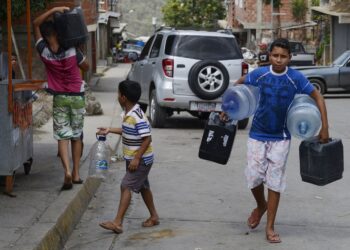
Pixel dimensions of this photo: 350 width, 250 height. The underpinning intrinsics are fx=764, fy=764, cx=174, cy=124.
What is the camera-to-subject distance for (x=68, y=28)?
8.04 meters

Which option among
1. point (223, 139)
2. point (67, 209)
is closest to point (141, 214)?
point (67, 209)

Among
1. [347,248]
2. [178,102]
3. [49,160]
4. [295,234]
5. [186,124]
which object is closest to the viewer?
[347,248]

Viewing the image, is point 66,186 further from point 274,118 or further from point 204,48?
point 204,48

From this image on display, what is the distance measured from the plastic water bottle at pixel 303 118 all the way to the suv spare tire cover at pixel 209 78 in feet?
24.7

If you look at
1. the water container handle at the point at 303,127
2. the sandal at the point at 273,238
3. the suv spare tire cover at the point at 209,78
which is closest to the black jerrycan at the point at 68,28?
the water container handle at the point at 303,127

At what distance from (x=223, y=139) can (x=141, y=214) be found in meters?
1.37

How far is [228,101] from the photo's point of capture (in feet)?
22.7

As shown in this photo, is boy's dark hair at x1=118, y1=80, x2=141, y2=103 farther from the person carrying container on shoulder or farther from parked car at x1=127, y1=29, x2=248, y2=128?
parked car at x1=127, y1=29, x2=248, y2=128

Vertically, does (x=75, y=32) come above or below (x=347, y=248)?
above

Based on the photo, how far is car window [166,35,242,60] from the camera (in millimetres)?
14828

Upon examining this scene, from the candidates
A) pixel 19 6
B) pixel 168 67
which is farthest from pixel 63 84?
pixel 19 6

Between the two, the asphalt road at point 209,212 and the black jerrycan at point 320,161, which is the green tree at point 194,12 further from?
the black jerrycan at point 320,161

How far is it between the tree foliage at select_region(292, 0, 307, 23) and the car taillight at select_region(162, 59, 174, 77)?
43539 millimetres

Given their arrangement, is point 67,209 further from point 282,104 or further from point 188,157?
point 188,157
